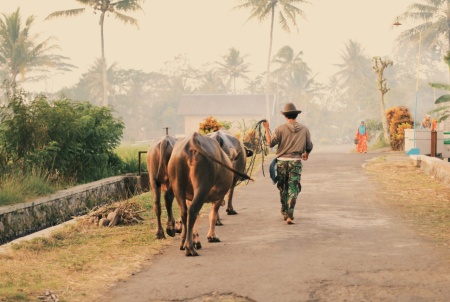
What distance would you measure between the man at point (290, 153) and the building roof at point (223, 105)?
7623 cm

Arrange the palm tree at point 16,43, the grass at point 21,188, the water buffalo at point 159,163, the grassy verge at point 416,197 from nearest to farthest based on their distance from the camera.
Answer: the water buffalo at point 159,163 → the grassy verge at point 416,197 → the grass at point 21,188 → the palm tree at point 16,43

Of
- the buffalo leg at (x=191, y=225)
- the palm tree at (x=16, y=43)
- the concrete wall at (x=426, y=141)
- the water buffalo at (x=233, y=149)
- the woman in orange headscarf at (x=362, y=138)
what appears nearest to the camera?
the buffalo leg at (x=191, y=225)

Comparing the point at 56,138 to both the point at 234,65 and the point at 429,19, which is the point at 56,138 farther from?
the point at 234,65

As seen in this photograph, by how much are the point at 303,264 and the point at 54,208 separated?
753 centimetres

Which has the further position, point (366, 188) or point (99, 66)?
point (99, 66)

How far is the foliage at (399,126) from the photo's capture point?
33.9 m

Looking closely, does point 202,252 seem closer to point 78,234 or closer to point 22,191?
point 78,234

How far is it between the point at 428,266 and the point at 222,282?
2.45 meters

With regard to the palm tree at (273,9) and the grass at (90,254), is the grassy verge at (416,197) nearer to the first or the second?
the grass at (90,254)

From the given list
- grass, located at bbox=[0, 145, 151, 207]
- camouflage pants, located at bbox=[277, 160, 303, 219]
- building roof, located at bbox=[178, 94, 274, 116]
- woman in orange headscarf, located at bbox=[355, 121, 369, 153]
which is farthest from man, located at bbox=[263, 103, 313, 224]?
building roof, located at bbox=[178, 94, 274, 116]

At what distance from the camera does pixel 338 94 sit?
392 feet

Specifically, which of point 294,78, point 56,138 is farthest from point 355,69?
point 56,138

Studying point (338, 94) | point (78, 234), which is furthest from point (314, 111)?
point (78, 234)

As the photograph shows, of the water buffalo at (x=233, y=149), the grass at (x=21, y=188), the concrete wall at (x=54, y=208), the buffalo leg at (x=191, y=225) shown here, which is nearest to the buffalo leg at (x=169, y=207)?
the buffalo leg at (x=191, y=225)
